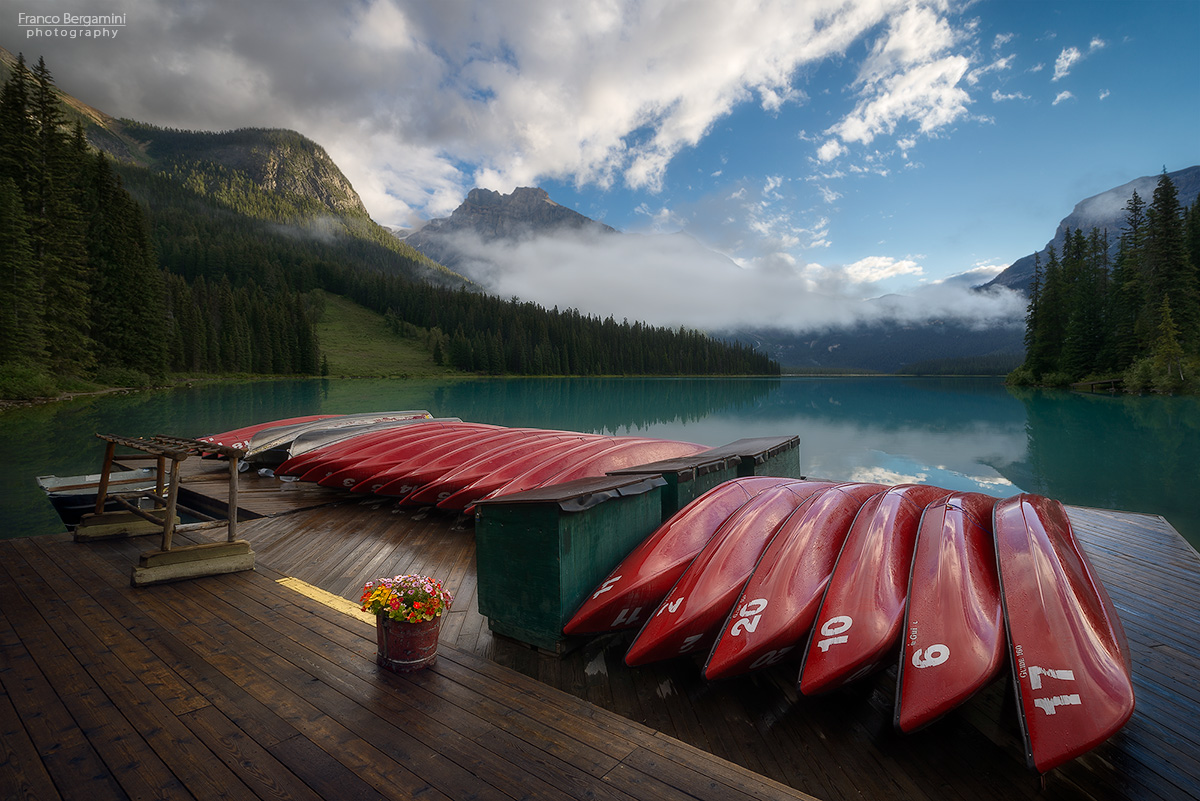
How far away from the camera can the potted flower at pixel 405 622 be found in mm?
3674

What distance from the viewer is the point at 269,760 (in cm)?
276

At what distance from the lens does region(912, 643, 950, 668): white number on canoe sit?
3358 mm

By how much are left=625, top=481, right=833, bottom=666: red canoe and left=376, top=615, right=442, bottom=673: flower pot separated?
1568mm

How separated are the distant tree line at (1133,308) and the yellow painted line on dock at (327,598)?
57178mm

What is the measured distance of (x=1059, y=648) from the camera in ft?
10.7

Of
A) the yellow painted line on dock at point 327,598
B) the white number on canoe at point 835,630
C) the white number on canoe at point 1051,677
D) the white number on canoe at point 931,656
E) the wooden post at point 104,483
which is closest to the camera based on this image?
the white number on canoe at point 1051,677

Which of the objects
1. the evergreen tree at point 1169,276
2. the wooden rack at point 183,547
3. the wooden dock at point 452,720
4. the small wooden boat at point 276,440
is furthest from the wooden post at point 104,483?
the evergreen tree at point 1169,276

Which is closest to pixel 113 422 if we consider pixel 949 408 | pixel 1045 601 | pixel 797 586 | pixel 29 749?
pixel 29 749

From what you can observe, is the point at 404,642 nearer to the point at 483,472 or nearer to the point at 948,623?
the point at 948,623

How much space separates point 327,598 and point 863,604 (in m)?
5.11

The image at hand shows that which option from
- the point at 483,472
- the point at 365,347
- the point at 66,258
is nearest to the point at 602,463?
the point at 483,472

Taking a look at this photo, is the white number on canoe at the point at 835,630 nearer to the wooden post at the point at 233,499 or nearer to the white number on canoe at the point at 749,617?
the white number on canoe at the point at 749,617

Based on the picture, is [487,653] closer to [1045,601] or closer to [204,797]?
[204,797]

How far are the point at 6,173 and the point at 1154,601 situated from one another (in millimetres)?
56673
